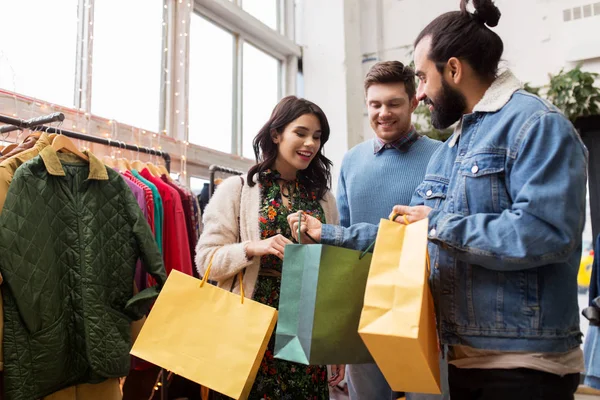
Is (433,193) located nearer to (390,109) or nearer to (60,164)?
(390,109)

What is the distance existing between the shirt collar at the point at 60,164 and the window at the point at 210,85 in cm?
207

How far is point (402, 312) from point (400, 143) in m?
1.12

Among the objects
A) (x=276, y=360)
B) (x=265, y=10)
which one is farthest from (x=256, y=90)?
(x=276, y=360)

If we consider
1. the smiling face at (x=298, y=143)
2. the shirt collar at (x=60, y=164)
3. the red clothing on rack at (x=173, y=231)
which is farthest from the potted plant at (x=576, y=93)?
the shirt collar at (x=60, y=164)

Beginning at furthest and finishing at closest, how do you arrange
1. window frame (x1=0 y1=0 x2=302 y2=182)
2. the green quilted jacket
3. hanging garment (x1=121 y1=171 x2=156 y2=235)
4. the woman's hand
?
window frame (x1=0 y1=0 x2=302 y2=182), hanging garment (x1=121 y1=171 x2=156 y2=235), the green quilted jacket, the woman's hand

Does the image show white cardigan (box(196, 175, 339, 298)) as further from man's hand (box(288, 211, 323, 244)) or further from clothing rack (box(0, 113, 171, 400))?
clothing rack (box(0, 113, 171, 400))

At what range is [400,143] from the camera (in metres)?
2.04

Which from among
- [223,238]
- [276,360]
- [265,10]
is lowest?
[276,360]

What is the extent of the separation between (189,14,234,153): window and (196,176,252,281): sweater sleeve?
235 cm

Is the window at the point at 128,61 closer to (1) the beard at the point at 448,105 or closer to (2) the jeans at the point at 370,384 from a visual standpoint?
(2) the jeans at the point at 370,384

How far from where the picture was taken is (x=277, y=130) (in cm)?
191

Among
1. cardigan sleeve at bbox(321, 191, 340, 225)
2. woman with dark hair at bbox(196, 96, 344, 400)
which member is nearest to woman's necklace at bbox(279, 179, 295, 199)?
woman with dark hair at bbox(196, 96, 344, 400)

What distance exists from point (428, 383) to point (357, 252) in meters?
0.33

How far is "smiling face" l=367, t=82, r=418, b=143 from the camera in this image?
202 cm
